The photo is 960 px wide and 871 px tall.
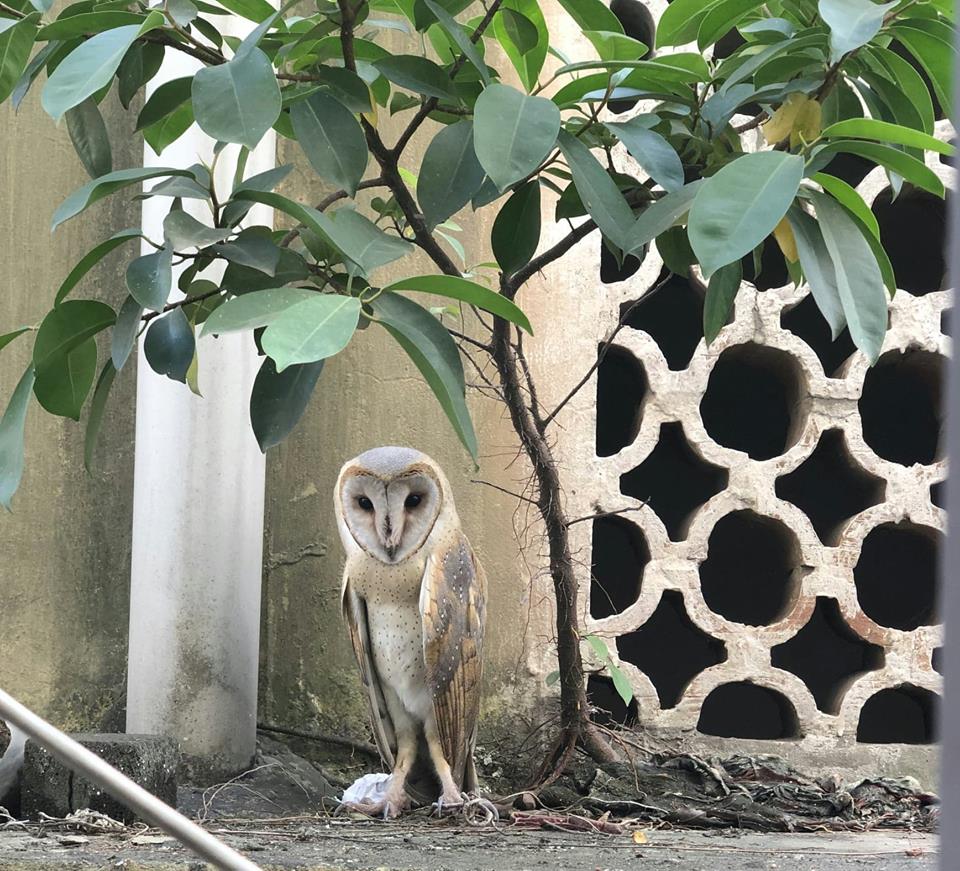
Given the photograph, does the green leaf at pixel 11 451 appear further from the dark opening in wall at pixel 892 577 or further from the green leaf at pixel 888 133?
the dark opening in wall at pixel 892 577

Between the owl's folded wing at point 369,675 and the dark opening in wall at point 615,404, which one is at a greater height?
the dark opening in wall at point 615,404

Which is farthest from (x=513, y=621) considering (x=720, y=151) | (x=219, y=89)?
(x=219, y=89)

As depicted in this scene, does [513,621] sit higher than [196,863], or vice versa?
[513,621]

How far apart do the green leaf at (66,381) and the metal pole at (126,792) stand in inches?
33.2

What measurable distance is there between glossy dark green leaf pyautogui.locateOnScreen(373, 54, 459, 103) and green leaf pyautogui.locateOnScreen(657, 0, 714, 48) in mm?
280

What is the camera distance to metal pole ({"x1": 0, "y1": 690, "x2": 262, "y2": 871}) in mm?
674

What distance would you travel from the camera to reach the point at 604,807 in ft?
6.95

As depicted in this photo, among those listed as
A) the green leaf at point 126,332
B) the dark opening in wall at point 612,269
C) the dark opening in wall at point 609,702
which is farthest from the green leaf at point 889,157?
the dark opening in wall at point 612,269

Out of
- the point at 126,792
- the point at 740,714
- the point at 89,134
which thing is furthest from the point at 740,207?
the point at 740,714

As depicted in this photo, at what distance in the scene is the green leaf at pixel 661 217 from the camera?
4.31ft

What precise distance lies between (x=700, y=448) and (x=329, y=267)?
49.9 inches

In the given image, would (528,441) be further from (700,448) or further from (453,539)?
(700,448)

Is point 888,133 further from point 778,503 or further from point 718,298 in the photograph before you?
point 778,503

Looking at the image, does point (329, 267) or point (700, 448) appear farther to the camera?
point (700, 448)
